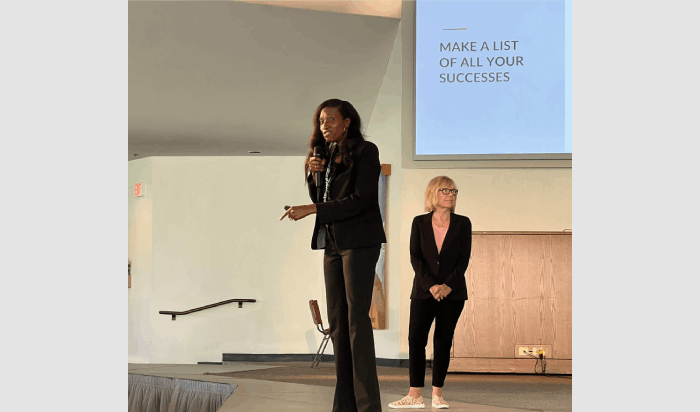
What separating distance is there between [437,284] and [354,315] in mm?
1391

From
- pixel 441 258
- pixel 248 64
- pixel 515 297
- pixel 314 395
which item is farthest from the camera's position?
pixel 515 297

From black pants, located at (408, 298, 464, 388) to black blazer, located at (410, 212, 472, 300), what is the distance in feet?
0.18

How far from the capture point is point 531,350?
684 centimetres

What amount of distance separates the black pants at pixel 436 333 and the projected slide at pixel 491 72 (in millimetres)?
3163

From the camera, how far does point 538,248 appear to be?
22.9 ft

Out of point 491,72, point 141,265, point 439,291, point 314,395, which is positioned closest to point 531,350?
point 491,72

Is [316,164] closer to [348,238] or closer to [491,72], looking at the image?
[348,238]

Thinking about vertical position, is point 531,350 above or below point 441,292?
below

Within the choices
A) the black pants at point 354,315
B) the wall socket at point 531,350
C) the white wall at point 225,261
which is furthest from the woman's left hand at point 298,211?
the white wall at point 225,261

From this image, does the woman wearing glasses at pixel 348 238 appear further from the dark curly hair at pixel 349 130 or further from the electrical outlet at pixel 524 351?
the electrical outlet at pixel 524 351

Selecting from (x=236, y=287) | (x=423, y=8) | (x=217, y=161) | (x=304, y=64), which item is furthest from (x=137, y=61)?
(x=236, y=287)

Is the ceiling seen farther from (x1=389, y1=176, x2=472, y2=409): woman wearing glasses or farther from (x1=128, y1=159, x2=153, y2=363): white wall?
(x1=389, y1=176, x2=472, y2=409): woman wearing glasses

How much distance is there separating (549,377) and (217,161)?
16.7ft

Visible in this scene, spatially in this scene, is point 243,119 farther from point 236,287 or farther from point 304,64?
point 236,287
